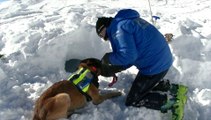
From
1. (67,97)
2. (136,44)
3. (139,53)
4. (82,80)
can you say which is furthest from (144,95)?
(67,97)

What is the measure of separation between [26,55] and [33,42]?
520mm

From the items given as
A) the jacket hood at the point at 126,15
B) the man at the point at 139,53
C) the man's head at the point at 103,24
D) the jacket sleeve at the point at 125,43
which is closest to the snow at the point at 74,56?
the man at the point at 139,53

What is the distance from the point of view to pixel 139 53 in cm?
584

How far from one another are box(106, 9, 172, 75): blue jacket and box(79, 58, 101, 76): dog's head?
0.38 m

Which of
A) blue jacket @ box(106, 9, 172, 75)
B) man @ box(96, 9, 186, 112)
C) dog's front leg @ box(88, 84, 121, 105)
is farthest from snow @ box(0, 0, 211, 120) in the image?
blue jacket @ box(106, 9, 172, 75)

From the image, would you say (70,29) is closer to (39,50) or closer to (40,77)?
(39,50)

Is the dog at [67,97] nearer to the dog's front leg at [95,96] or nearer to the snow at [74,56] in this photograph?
the dog's front leg at [95,96]

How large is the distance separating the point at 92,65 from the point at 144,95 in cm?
101

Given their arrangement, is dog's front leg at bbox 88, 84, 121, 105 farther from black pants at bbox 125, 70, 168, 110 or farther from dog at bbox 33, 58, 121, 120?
black pants at bbox 125, 70, 168, 110

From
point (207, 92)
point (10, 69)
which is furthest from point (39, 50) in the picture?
point (207, 92)

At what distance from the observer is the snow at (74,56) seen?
6086 mm

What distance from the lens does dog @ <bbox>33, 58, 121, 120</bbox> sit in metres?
5.41

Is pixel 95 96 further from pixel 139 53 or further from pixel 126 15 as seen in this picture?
pixel 126 15

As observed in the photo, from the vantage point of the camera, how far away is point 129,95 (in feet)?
20.2
